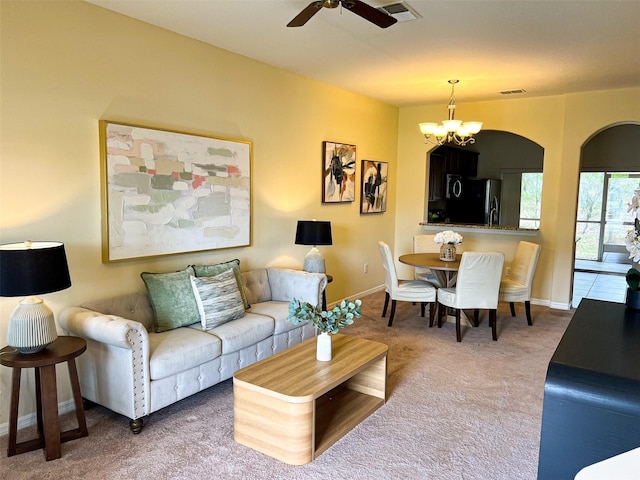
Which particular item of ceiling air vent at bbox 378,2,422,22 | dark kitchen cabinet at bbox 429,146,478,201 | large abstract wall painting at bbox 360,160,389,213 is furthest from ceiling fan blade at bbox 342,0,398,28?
dark kitchen cabinet at bbox 429,146,478,201

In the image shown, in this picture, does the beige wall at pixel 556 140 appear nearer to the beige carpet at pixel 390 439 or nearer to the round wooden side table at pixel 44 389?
the beige carpet at pixel 390 439

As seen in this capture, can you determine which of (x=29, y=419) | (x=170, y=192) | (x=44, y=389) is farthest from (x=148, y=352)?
(x=170, y=192)

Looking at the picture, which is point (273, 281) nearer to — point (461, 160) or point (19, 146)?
point (19, 146)

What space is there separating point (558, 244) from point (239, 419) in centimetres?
483

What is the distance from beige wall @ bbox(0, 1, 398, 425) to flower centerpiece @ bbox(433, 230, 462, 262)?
4.89 ft

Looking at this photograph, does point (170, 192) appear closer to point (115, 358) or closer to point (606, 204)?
point (115, 358)

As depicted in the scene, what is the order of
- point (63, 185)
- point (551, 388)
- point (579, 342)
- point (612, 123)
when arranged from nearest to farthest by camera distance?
point (551, 388) → point (579, 342) → point (63, 185) → point (612, 123)

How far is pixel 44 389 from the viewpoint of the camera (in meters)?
2.48

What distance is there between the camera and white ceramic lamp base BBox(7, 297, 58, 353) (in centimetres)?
245

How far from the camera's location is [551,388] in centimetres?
139

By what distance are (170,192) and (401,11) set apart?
2.14 metres

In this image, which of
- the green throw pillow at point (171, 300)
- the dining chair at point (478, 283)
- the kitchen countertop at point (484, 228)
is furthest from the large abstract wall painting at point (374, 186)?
the green throw pillow at point (171, 300)

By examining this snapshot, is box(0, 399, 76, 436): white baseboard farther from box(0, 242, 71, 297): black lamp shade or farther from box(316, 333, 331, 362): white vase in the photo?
box(316, 333, 331, 362): white vase

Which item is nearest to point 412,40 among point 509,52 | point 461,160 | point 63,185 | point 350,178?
point 509,52
